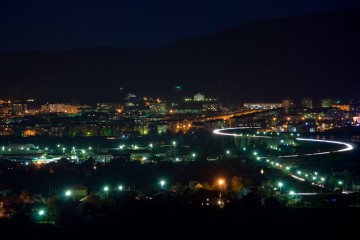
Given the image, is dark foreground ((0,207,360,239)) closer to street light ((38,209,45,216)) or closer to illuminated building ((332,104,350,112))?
street light ((38,209,45,216))

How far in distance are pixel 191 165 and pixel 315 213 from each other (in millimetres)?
5504

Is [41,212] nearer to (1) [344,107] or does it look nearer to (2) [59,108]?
(2) [59,108]

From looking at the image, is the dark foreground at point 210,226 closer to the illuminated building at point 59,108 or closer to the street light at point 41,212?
the street light at point 41,212

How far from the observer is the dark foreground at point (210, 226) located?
6.90 metres

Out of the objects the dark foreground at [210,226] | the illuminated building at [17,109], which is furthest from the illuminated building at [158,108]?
the dark foreground at [210,226]

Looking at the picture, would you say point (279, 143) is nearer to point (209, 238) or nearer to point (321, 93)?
point (209, 238)

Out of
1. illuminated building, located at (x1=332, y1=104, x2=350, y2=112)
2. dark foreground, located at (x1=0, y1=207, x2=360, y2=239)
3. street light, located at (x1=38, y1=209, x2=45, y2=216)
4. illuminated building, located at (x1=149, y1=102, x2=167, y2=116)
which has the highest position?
illuminated building, located at (x1=149, y1=102, x2=167, y2=116)

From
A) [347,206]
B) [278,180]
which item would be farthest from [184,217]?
[278,180]

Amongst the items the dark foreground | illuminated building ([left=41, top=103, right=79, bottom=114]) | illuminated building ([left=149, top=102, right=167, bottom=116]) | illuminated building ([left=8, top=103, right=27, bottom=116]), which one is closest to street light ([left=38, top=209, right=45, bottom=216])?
the dark foreground

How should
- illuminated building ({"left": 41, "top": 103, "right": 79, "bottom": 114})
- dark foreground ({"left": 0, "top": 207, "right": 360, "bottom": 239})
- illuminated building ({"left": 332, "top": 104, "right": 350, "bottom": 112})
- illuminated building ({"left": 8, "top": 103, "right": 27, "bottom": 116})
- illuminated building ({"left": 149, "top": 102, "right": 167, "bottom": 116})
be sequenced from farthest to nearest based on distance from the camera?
1. illuminated building ({"left": 332, "top": 104, "right": 350, "bottom": 112})
2. illuminated building ({"left": 41, "top": 103, "right": 79, "bottom": 114})
3. illuminated building ({"left": 149, "top": 102, "right": 167, "bottom": 116})
4. illuminated building ({"left": 8, "top": 103, "right": 27, "bottom": 116})
5. dark foreground ({"left": 0, "top": 207, "right": 360, "bottom": 239})

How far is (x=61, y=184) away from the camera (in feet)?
37.2

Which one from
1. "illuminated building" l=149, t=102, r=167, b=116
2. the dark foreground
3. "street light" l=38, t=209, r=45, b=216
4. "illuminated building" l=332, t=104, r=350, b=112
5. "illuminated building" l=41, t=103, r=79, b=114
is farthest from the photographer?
"illuminated building" l=332, t=104, r=350, b=112

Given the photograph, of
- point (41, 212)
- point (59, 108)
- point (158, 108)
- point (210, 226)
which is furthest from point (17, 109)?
point (210, 226)

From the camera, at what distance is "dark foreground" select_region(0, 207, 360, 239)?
6.90m
